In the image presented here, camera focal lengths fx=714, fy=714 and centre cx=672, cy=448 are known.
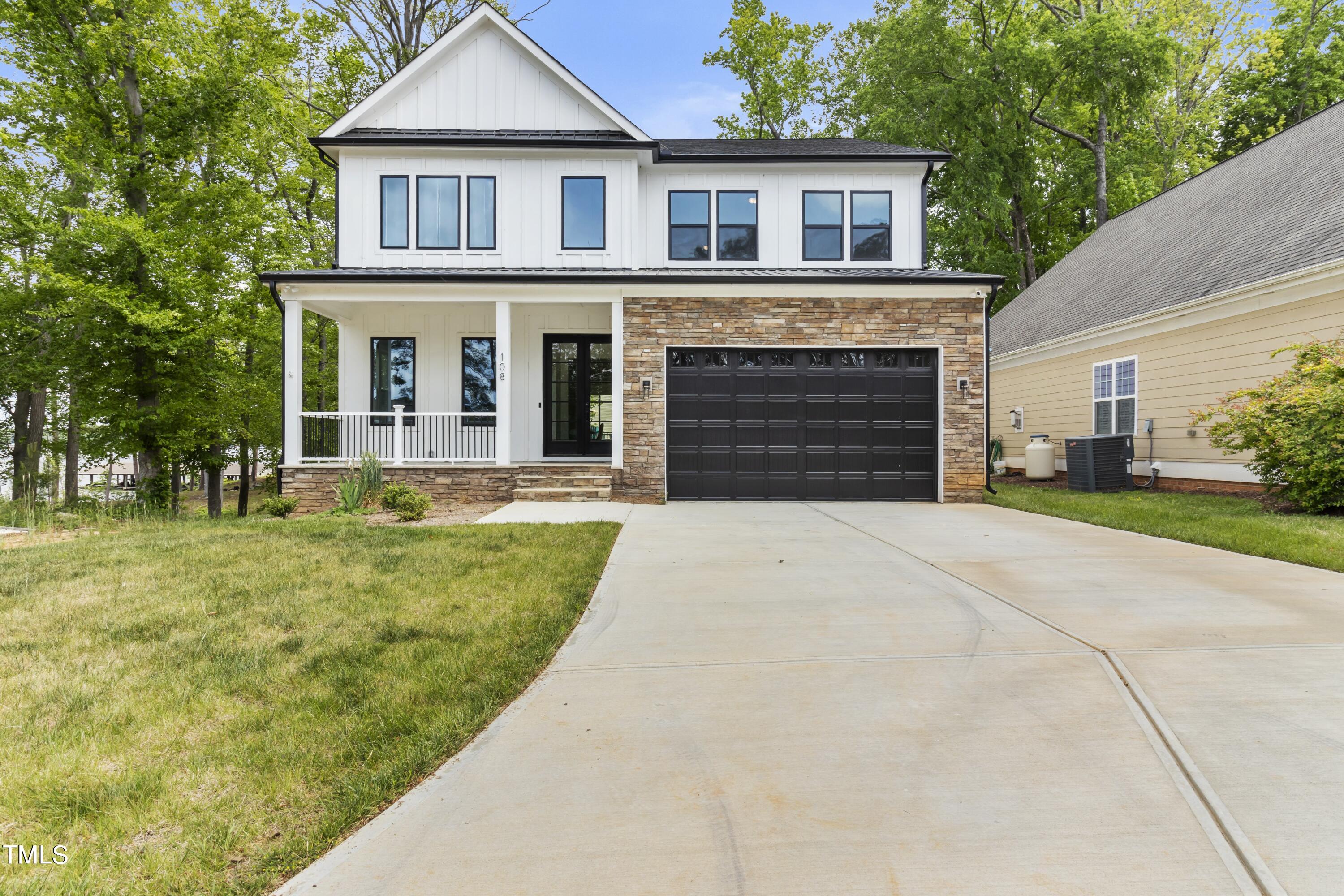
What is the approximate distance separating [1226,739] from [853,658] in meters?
1.65

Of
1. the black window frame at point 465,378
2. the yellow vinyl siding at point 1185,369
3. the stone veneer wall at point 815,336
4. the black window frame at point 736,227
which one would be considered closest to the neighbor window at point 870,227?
the black window frame at point 736,227

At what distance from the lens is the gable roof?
13.9 meters

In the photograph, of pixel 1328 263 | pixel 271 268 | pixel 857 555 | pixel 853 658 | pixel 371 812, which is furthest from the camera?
pixel 271 268

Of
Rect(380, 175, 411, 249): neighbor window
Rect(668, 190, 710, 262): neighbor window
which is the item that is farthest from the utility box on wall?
Rect(380, 175, 411, 249): neighbor window

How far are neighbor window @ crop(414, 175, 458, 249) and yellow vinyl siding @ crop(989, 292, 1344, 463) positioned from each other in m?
14.0

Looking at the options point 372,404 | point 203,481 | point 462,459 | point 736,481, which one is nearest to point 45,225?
point 372,404

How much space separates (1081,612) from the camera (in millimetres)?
4828

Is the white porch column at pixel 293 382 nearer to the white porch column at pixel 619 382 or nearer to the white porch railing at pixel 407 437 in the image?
the white porch railing at pixel 407 437

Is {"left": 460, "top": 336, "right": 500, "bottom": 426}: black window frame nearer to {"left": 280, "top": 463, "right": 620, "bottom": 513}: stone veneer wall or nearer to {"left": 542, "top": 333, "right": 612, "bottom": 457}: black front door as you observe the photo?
{"left": 542, "top": 333, "right": 612, "bottom": 457}: black front door

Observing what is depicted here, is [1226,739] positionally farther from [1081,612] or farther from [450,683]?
[450,683]

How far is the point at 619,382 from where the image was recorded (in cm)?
1234

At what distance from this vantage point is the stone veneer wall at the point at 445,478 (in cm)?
1212

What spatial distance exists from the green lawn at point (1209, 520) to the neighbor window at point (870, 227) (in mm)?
5232

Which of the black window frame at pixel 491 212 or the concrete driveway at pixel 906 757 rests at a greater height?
the black window frame at pixel 491 212
